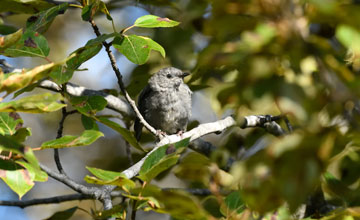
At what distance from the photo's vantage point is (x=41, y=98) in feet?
6.82

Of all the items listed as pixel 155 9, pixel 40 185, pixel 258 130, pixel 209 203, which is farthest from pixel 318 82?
pixel 40 185

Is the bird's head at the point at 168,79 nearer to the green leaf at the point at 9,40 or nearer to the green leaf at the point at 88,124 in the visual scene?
the green leaf at the point at 88,124

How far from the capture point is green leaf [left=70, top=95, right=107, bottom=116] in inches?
127

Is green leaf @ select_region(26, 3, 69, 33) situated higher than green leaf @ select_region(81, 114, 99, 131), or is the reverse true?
green leaf @ select_region(26, 3, 69, 33)

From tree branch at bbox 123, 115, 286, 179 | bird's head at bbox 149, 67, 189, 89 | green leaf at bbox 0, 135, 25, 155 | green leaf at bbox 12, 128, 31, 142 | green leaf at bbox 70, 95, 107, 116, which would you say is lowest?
bird's head at bbox 149, 67, 189, 89

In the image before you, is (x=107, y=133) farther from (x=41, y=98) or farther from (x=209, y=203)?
(x=41, y=98)

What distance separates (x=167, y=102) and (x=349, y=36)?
551cm

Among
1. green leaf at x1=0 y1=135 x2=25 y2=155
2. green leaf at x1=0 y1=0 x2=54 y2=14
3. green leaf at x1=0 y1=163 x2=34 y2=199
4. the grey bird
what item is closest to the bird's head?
the grey bird

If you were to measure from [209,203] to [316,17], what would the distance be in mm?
2736

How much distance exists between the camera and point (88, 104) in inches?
128

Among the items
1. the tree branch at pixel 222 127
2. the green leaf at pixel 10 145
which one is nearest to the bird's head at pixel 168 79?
the tree branch at pixel 222 127

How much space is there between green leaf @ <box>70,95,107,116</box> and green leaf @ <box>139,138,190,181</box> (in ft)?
2.75

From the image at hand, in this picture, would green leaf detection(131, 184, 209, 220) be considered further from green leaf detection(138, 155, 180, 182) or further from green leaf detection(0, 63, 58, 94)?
green leaf detection(0, 63, 58, 94)

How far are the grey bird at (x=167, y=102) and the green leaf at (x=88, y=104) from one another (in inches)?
121
